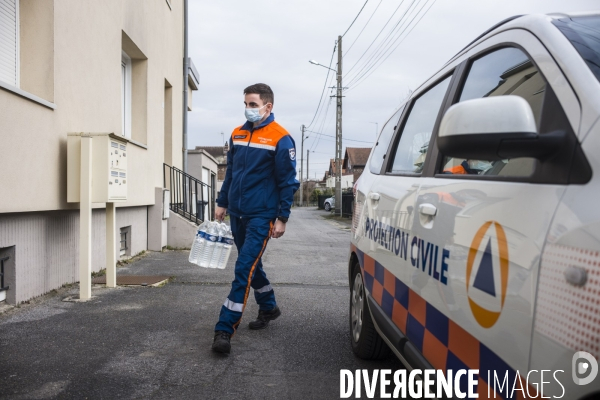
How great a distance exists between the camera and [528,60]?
183cm

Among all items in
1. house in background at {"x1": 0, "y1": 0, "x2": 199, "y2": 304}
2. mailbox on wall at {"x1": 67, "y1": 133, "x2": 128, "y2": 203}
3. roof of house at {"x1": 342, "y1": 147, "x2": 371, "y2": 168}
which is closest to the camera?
house in background at {"x1": 0, "y1": 0, "x2": 199, "y2": 304}

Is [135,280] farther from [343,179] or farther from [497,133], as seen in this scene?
[343,179]

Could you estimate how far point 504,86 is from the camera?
6.79ft

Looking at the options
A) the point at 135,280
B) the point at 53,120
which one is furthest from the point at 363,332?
the point at 135,280

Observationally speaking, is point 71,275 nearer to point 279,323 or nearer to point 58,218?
point 58,218

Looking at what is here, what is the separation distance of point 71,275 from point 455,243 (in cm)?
528

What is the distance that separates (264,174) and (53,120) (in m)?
2.52

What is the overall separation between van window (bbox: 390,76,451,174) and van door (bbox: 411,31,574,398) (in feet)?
1.20

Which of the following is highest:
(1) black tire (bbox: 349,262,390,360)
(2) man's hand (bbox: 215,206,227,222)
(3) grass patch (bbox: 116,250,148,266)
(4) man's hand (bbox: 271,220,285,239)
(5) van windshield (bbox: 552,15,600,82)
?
(5) van windshield (bbox: 552,15,600,82)

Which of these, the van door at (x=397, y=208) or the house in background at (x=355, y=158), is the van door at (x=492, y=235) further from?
the house in background at (x=355, y=158)

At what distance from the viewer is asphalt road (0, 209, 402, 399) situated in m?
3.12

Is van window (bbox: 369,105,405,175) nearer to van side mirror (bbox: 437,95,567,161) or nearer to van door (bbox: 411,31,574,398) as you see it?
van door (bbox: 411,31,574,398)

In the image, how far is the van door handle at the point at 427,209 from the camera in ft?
7.06

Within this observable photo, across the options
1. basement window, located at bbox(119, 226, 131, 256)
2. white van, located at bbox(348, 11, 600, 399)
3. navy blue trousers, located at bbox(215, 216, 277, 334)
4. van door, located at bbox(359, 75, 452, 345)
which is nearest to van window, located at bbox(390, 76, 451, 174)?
van door, located at bbox(359, 75, 452, 345)
